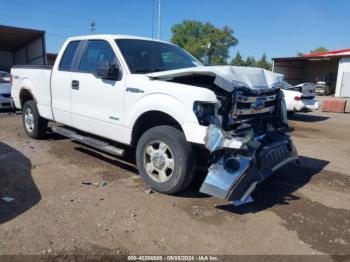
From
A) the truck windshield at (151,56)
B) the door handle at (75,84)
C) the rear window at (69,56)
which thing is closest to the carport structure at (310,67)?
the truck windshield at (151,56)

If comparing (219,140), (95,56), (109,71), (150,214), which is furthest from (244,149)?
(95,56)

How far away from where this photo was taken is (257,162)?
13.3 ft

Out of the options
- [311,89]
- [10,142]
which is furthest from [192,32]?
[10,142]

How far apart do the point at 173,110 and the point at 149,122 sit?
30.4 inches

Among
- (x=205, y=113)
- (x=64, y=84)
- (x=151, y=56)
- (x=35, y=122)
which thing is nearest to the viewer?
(x=205, y=113)

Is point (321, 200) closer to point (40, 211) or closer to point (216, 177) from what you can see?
point (216, 177)

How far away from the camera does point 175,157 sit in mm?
4078

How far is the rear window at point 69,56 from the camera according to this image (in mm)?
5859

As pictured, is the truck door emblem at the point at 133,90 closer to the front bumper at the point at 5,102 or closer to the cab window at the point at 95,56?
the cab window at the point at 95,56

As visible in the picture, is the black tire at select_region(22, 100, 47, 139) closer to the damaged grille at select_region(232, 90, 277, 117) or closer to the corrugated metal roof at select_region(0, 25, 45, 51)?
the damaged grille at select_region(232, 90, 277, 117)

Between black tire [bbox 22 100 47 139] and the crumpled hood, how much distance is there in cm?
348

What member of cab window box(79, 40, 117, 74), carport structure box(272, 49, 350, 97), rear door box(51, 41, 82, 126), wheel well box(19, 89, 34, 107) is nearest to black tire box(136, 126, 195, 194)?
cab window box(79, 40, 117, 74)

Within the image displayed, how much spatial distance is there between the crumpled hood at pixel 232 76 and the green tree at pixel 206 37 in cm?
7527

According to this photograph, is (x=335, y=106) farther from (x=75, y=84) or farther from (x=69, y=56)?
(x=75, y=84)
